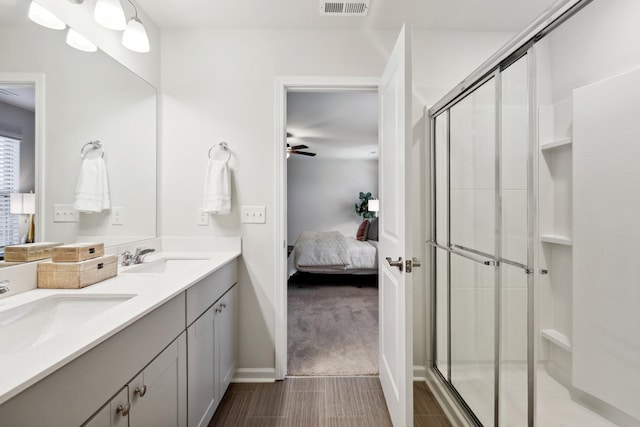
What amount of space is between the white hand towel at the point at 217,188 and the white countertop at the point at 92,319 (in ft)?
1.35

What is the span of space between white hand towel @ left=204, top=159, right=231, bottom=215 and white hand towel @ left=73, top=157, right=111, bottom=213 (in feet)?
1.80

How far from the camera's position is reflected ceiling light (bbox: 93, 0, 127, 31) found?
1.47m

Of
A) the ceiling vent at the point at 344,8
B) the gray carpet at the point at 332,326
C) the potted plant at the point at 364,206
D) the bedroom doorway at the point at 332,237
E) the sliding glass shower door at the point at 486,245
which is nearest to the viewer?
the sliding glass shower door at the point at 486,245

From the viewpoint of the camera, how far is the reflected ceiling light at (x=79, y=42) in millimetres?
1430

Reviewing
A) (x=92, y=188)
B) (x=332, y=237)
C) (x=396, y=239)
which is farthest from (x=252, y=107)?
(x=332, y=237)

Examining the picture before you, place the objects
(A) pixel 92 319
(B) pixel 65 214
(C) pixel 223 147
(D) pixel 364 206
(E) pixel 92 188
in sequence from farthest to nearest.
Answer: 1. (D) pixel 364 206
2. (C) pixel 223 147
3. (E) pixel 92 188
4. (B) pixel 65 214
5. (A) pixel 92 319

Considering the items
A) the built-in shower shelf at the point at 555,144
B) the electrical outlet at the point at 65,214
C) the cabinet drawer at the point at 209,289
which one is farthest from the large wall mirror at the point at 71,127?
the built-in shower shelf at the point at 555,144

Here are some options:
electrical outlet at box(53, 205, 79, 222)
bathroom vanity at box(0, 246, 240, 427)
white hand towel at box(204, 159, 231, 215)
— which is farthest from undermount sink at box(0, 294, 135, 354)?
white hand towel at box(204, 159, 231, 215)

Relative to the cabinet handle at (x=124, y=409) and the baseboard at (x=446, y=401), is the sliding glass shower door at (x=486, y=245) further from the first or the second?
the cabinet handle at (x=124, y=409)

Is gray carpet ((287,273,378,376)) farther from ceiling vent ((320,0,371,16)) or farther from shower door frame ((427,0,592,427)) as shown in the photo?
ceiling vent ((320,0,371,16))

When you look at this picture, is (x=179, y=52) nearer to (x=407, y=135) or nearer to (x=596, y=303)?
(x=407, y=135)

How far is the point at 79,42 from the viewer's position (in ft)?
4.86

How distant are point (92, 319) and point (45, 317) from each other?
0.37 m

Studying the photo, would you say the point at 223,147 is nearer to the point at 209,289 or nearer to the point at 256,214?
the point at 256,214
